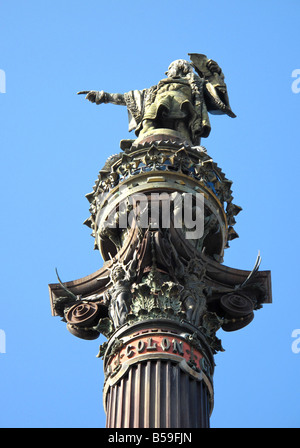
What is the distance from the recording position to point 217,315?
30625 millimetres

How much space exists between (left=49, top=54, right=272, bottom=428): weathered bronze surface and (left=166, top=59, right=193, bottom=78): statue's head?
2.53 meters

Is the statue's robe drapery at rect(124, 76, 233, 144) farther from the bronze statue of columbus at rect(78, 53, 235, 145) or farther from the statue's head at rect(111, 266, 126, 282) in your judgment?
the statue's head at rect(111, 266, 126, 282)

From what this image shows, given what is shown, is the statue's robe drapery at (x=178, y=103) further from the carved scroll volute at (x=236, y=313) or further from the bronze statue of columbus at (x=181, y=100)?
the carved scroll volute at (x=236, y=313)

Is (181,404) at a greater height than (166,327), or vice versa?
(166,327)

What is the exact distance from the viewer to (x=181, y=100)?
38562 mm

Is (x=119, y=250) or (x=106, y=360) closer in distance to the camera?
(x=106, y=360)

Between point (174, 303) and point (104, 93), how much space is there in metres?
14.5

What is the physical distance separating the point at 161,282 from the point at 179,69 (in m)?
13.7

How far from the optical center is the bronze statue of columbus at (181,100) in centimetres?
3809

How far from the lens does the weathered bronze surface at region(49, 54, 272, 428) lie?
26828 millimetres

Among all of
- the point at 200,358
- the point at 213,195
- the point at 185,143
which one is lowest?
the point at 200,358

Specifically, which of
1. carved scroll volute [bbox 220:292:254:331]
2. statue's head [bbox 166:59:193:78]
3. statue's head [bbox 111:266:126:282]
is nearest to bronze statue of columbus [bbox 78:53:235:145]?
statue's head [bbox 166:59:193:78]
